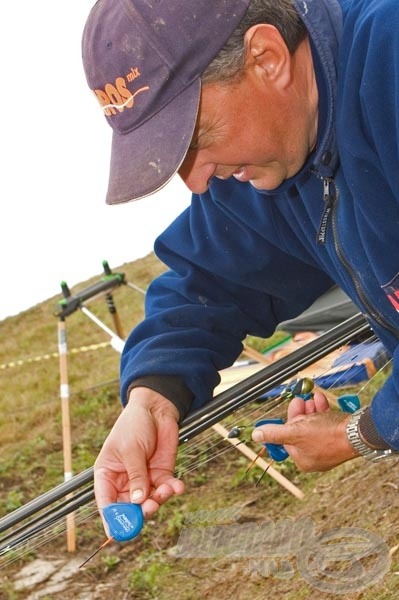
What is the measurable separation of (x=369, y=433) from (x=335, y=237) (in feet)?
1.49

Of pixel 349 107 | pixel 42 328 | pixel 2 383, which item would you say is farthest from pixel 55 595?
pixel 42 328

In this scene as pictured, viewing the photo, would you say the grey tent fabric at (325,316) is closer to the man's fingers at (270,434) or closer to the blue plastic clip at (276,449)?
the blue plastic clip at (276,449)

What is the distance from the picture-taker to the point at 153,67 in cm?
159

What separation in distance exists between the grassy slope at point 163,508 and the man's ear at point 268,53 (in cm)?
182

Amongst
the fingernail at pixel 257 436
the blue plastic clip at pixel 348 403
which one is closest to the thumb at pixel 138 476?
the fingernail at pixel 257 436

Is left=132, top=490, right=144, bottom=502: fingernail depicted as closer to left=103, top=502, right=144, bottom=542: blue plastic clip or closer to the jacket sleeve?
left=103, top=502, right=144, bottom=542: blue plastic clip

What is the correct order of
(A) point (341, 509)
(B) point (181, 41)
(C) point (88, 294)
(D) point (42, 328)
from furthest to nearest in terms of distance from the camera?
(D) point (42, 328) → (C) point (88, 294) → (A) point (341, 509) → (B) point (181, 41)

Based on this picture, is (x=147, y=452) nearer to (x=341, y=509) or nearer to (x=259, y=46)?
(x=259, y=46)

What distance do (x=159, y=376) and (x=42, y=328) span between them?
9707 millimetres

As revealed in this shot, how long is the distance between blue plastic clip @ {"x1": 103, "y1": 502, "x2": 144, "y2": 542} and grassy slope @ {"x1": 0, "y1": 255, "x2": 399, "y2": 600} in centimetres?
120

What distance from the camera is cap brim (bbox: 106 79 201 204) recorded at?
1.62 meters

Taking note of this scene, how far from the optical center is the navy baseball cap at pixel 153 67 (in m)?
1.58

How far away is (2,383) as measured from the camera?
9.58 metres

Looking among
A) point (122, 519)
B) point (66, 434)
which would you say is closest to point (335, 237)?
point (122, 519)
